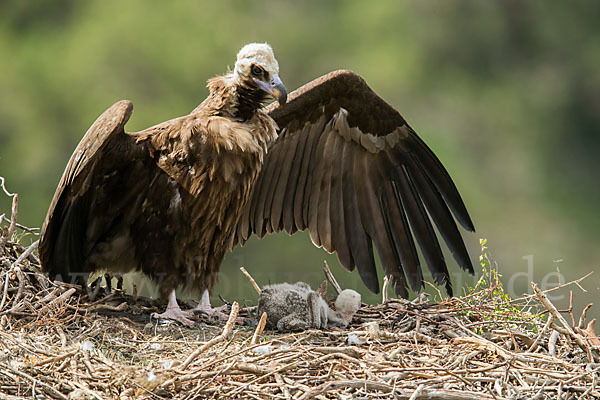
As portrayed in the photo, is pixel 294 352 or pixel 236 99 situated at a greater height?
pixel 236 99

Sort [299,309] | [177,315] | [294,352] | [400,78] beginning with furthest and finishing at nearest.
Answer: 1. [400,78]
2. [177,315]
3. [299,309]
4. [294,352]

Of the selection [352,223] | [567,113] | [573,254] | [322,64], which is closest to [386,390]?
[352,223]

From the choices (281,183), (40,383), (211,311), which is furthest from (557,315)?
Answer: (281,183)

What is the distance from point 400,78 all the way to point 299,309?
10455 millimetres

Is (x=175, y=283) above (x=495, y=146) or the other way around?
the other way around

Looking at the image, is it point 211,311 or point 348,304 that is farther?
point 211,311

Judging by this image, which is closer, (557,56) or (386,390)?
(386,390)

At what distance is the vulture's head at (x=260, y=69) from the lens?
13.1ft

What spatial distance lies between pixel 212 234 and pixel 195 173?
37cm

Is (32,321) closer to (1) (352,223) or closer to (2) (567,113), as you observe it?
(1) (352,223)

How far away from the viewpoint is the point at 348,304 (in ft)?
12.9

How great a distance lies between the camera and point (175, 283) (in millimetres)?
4184

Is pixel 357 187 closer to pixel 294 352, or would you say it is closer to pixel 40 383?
pixel 294 352

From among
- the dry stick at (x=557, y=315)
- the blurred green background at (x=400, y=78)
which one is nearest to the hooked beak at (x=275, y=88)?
the dry stick at (x=557, y=315)
